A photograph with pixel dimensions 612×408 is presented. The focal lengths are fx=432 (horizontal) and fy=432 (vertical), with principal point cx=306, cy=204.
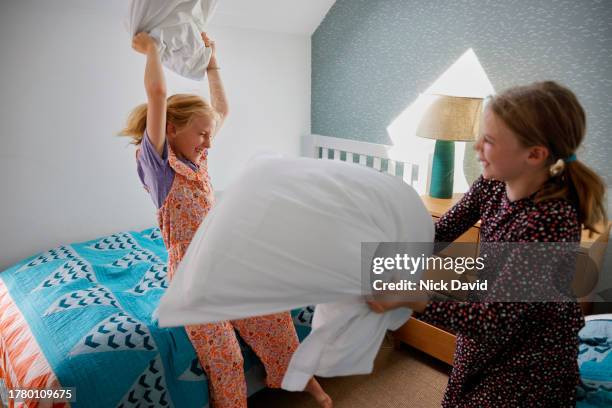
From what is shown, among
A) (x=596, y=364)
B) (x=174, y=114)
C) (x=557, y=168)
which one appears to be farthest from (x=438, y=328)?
(x=174, y=114)

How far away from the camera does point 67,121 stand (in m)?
2.17

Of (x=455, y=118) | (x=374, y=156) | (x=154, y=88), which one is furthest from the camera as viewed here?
(x=374, y=156)

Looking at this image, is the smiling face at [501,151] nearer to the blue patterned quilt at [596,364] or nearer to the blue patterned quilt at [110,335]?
the blue patterned quilt at [596,364]

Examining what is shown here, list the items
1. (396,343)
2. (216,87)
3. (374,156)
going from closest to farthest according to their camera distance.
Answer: (216,87)
(396,343)
(374,156)

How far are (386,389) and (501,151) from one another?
1.44 meters

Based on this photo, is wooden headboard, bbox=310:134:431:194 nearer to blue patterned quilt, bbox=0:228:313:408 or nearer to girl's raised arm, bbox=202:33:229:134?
girl's raised arm, bbox=202:33:229:134

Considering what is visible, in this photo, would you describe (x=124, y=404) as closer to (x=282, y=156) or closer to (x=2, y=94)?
(x=282, y=156)

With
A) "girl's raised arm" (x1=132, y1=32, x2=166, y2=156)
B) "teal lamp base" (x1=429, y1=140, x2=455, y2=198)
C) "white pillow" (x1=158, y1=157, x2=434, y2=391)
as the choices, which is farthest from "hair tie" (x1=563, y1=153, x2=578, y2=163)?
"teal lamp base" (x1=429, y1=140, x2=455, y2=198)

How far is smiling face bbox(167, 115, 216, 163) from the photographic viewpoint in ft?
4.76

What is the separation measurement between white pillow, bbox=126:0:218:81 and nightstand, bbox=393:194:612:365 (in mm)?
1209

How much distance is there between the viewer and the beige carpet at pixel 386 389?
183 centimetres

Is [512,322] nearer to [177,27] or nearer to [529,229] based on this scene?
[529,229]

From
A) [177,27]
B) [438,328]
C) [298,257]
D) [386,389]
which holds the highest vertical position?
[177,27]

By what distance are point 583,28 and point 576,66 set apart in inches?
6.4
